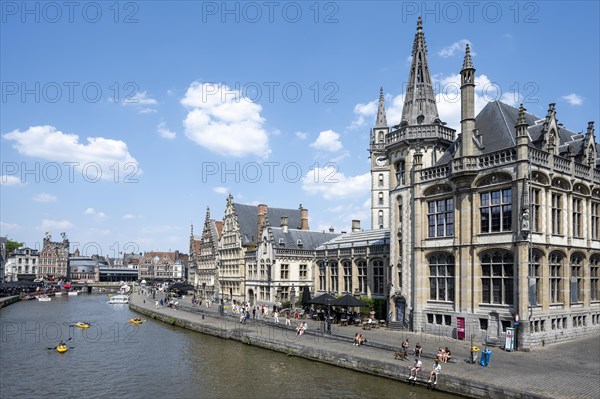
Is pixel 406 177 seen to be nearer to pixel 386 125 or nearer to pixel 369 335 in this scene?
pixel 369 335

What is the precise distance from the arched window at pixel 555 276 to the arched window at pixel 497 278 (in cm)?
366

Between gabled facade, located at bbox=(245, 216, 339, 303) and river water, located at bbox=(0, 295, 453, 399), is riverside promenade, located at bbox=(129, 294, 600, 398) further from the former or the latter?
gabled facade, located at bbox=(245, 216, 339, 303)

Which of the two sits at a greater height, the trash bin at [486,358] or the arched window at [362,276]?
the arched window at [362,276]

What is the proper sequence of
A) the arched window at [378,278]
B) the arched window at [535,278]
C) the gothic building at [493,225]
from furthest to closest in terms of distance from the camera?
the arched window at [378,278], the gothic building at [493,225], the arched window at [535,278]

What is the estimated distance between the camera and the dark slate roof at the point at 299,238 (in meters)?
63.7

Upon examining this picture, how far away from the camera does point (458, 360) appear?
91.5 feet

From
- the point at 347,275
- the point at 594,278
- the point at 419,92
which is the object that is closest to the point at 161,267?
the point at 347,275

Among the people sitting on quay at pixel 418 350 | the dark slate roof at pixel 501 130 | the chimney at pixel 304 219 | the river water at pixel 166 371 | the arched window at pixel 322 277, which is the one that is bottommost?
the river water at pixel 166 371

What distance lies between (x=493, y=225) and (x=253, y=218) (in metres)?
46.8

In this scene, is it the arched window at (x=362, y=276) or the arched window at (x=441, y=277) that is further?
the arched window at (x=362, y=276)

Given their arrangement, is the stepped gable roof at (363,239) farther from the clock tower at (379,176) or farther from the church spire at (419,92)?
the clock tower at (379,176)

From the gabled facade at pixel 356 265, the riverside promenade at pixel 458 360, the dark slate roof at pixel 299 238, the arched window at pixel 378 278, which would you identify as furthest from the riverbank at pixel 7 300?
the arched window at pixel 378 278

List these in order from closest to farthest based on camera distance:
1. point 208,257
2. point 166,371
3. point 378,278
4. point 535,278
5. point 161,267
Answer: point 166,371, point 535,278, point 378,278, point 208,257, point 161,267

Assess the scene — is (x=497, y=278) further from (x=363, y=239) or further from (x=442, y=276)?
(x=363, y=239)
